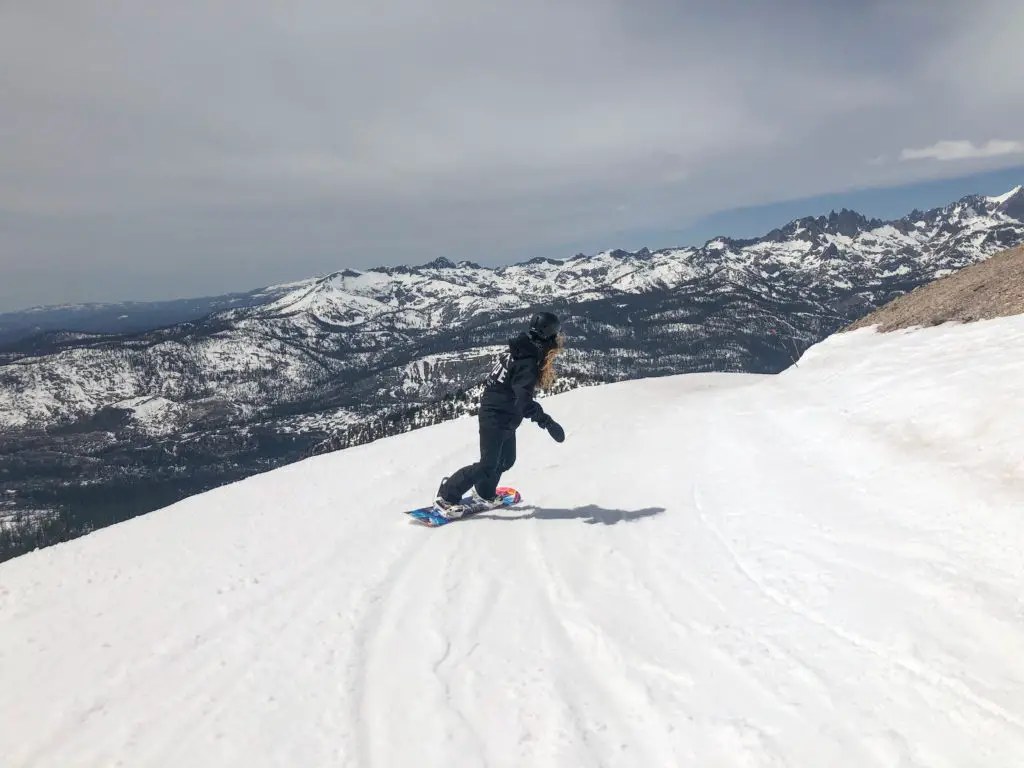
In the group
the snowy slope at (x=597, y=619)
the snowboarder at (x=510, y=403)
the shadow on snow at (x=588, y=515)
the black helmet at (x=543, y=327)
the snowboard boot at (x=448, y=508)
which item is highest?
the black helmet at (x=543, y=327)

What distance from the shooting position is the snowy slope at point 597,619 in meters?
4.37

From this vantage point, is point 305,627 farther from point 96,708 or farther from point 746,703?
point 746,703

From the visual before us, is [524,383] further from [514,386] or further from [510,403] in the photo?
[510,403]

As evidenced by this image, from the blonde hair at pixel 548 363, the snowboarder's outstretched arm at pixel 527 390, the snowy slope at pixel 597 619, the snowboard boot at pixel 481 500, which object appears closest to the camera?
the snowy slope at pixel 597 619

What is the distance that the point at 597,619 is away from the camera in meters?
6.18

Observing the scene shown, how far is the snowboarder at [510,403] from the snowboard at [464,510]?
11 cm

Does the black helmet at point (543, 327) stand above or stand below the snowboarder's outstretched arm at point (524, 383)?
above

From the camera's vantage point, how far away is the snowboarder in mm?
9773

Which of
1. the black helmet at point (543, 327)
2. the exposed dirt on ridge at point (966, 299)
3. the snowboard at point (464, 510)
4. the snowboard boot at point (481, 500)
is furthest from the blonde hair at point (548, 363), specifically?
the exposed dirt on ridge at point (966, 299)

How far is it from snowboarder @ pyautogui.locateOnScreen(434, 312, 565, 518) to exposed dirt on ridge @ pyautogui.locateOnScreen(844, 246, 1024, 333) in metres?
13.8

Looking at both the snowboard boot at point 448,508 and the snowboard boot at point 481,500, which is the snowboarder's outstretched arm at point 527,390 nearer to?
the snowboard boot at point 481,500

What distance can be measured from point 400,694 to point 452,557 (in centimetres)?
335

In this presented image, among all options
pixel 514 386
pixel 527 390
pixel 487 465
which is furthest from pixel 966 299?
pixel 487 465

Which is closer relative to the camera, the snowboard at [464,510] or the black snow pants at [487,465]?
the black snow pants at [487,465]
